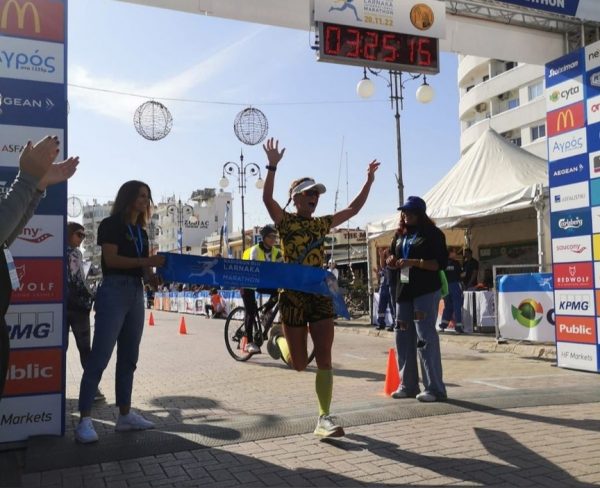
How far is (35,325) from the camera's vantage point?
182 inches

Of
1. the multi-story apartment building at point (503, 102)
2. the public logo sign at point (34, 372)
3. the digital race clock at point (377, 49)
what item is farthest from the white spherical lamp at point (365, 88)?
the multi-story apartment building at point (503, 102)

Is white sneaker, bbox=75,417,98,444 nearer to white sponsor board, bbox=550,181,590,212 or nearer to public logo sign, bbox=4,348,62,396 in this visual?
public logo sign, bbox=4,348,62,396

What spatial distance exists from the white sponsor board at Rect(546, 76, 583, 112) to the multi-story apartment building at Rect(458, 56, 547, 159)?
36.0 m

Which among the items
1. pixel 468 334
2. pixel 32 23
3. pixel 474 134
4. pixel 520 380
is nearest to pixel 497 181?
pixel 468 334

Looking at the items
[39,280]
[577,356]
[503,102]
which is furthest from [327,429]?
[503,102]

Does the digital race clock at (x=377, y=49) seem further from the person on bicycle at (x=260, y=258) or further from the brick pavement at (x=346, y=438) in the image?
the brick pavement at (x=346, y=438)

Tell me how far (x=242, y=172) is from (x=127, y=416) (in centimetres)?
2426

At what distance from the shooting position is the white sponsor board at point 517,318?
Answer: 9.77 meters

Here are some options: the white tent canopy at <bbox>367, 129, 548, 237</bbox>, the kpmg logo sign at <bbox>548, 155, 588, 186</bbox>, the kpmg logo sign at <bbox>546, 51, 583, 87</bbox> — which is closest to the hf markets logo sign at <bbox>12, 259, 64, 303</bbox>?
the kpmg logo sign at <bbox>548, 155, 588, 186</bbox>

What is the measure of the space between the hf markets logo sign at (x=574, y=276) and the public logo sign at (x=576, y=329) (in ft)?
1.41

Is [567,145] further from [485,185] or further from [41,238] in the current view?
[485,185]

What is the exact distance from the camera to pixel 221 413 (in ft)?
18.6

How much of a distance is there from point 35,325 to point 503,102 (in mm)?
49556

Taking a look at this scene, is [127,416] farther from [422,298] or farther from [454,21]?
[454,21]
